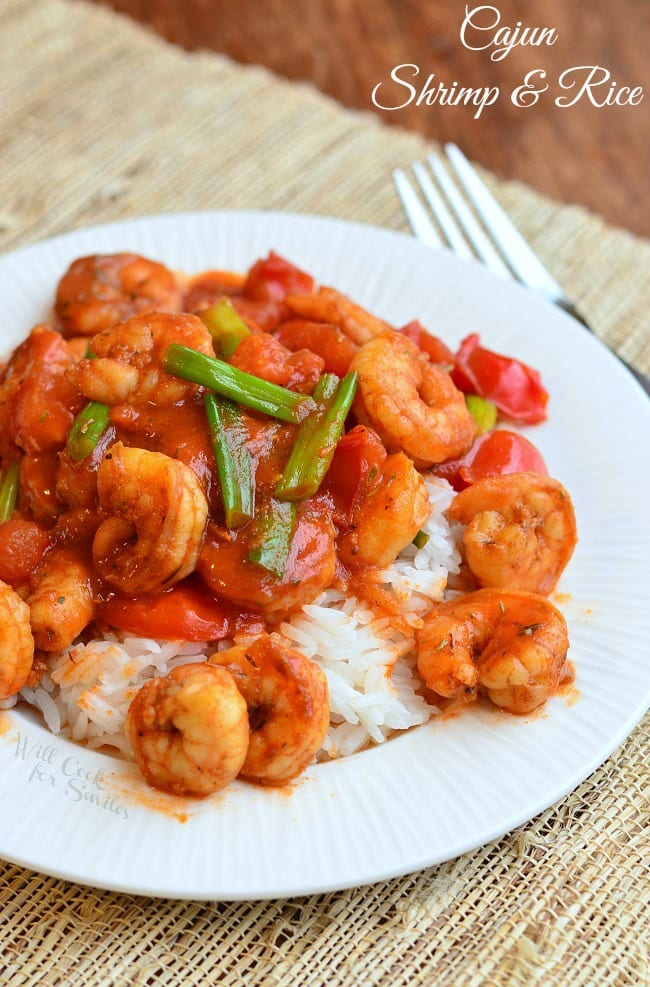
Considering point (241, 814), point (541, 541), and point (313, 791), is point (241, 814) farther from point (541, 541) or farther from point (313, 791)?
point (541, 541)

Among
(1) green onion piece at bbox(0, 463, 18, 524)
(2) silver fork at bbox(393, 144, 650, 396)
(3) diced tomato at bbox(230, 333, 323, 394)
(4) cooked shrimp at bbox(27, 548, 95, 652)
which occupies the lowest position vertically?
(1) green onion piece at bbox(0, 463, 18, 524)

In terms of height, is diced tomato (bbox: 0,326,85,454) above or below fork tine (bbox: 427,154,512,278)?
below

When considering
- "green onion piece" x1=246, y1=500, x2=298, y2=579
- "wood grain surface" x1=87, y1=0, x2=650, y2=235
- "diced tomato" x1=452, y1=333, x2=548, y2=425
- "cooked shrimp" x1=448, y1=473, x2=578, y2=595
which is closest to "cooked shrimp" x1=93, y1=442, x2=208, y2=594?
"green onion piece" x1=246, y1=500, x2=298, y2=579

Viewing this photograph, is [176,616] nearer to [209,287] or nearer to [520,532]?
[520,532]

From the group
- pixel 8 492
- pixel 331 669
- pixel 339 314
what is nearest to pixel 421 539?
pixel 331 669

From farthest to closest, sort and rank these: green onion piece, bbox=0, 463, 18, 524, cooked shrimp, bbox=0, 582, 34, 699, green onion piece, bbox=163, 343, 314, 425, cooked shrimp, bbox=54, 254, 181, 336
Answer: cooked shrimp, bbox=54, 254, 181, 336 → green onion piece, bbox=0, 463, 18, 524 → green onion piece, bbox=163, 343, 314, 425 → cooked shrimp, bbox=0, 582, 34, 699

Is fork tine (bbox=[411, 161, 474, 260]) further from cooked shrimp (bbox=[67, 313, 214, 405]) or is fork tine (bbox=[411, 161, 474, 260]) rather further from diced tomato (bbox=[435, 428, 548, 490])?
cooked shrimp (bbox=[67, 313, 214, 405])
